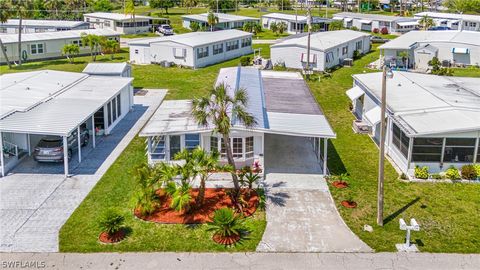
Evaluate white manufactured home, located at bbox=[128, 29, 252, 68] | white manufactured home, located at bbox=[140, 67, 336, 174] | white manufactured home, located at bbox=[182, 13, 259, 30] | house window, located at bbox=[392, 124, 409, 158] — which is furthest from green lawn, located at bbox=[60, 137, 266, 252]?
white manufactured home, located at bbox=[182, 13, 259, 30]

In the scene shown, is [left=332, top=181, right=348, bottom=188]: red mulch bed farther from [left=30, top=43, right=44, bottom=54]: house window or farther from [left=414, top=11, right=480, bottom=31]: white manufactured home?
[left=414, top=11, right=480, bottom=31]: white manufactured home

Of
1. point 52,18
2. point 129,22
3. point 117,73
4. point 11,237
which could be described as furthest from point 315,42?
point 52,18

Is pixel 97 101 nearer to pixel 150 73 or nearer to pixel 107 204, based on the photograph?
pixel 107 204

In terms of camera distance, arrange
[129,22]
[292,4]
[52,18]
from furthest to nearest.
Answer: [292,4] < [52,18] < [129,22]

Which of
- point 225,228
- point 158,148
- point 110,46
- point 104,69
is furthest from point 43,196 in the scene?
point 110,46

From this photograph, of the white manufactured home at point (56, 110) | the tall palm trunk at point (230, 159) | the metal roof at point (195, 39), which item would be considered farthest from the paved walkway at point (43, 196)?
the metal roof at point (195, 39)

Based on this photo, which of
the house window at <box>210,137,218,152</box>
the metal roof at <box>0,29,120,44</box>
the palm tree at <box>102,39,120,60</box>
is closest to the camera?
the house window at <box>210,137,218,152</box>

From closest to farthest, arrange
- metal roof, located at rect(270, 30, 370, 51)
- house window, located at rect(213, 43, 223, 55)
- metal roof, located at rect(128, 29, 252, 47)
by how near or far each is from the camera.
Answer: metal roof, located at rect(270, 30, 370, 51) → metal roof, located at rect(128, 29, 252, 47) → house window, located at rect(213, 43, 223, 55)

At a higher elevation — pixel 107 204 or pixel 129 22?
pixel 129 22
